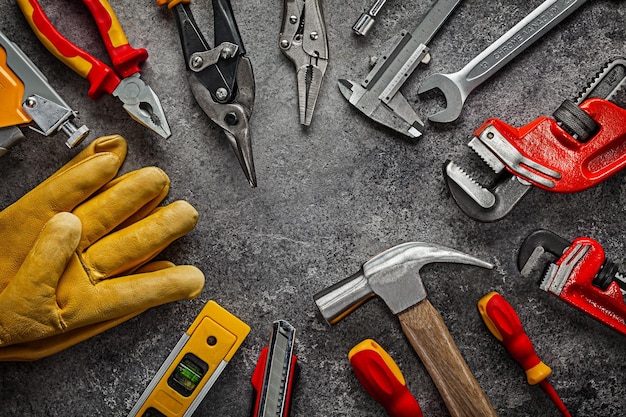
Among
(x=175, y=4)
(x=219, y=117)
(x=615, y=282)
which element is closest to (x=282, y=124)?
(x=219, y=117)

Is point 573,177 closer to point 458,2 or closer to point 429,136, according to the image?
point 429,136

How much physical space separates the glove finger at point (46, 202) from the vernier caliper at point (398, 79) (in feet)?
2.35

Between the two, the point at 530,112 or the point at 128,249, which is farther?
the point at 530,112

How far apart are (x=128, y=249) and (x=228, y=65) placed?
569 millimetres

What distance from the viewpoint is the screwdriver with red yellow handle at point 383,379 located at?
1656mm

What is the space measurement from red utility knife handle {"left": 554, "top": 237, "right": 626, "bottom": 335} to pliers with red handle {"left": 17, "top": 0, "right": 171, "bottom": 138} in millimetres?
1176

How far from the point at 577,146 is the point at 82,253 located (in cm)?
134

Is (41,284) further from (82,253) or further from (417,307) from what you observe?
(417,307)

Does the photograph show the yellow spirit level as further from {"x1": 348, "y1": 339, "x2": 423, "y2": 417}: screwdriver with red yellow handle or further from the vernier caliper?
the vernier caliper

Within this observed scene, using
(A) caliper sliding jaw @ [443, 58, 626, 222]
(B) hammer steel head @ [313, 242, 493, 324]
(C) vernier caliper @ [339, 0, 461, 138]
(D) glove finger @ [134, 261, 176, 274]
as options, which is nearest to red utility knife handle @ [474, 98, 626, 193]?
(A) caliper sliding jaw @ [443, 58, 626, 222]

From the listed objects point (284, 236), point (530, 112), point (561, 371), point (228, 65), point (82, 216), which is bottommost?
point (82, 216)

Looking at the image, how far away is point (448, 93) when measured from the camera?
69.2 inches

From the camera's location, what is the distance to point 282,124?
1804 millimetres

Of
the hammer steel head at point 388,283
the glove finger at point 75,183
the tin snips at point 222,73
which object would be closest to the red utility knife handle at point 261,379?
the hammer steel head at point 388,283
